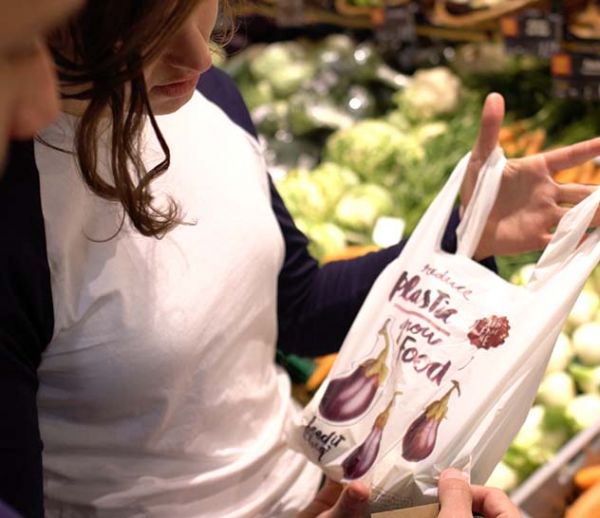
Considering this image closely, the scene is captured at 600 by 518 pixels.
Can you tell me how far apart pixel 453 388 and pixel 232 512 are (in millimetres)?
402

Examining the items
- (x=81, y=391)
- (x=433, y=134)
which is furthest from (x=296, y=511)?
(x=433, y=134)

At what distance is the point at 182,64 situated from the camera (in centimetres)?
89

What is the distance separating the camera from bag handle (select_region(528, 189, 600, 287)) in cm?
105

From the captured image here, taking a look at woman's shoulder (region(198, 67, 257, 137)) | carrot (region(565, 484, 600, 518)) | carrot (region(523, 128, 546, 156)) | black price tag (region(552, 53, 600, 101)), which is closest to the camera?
woman's shoulder (region(198, 67, 257, 137))

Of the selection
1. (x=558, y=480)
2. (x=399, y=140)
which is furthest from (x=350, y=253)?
(x=558, y=480)

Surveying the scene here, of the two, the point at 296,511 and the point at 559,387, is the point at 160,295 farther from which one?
the point at 559,387

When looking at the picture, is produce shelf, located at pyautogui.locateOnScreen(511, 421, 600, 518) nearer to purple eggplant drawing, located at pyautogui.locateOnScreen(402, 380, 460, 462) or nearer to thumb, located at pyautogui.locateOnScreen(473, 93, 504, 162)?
purple eggplant drawing, located at pyautogui.locateOnScreen(402, 380, 460, 462)

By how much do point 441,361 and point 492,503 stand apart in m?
0.19

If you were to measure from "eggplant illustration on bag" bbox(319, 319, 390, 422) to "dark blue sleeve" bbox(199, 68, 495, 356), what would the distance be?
0.84ft

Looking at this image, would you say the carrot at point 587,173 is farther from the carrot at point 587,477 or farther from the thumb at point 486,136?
the thumb at point 486,136

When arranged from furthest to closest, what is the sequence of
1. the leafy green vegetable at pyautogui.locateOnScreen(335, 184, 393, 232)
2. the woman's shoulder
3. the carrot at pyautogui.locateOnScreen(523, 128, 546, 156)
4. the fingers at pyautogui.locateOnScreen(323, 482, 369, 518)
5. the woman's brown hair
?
the leafy green vegetable at pyautogui.locateOnScreen(335, 184, 393, 232)
the carrot at pyautogui.locateOnScreen(523, 128, 546, 156)
the woman's shoulder
the fingers at pyautogui.locateOnScreen(323, 482, 369, 518)
the woman's brown hair

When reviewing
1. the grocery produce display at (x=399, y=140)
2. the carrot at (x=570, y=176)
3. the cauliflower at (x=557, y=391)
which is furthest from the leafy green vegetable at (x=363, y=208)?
the cauliflower at (x=557, y=391)

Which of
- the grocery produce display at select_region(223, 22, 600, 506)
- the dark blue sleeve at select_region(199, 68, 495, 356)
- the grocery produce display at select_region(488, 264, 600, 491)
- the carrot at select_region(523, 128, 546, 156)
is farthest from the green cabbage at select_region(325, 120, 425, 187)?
the dark blue sleeve at select_region(199, 68, 495, 356)

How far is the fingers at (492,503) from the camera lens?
95 centimetres
